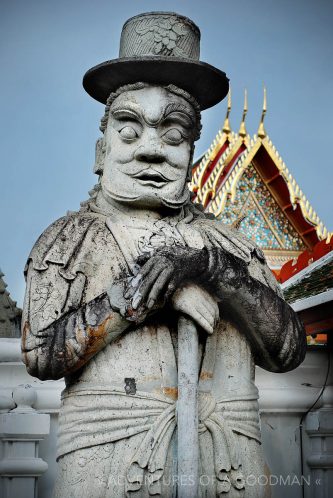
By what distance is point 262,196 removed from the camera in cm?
1923

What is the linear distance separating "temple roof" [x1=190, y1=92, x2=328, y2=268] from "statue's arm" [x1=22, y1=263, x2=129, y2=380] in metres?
13.7

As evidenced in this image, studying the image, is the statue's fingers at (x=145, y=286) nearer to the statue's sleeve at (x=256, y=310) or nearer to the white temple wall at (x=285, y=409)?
the statue's sleeve at (x=256, y=310)

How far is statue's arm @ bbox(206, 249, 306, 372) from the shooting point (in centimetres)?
394

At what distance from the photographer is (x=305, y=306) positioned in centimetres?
574

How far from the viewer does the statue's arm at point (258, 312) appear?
3.94 metres

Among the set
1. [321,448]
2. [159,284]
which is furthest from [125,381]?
[321,448]

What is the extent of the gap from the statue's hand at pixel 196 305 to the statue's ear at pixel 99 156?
92cm

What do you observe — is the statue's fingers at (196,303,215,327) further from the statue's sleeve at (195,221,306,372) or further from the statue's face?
the statue's face

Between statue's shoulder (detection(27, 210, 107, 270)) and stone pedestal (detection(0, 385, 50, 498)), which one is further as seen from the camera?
stone pedestal (detection(0, 385, 50, 498))

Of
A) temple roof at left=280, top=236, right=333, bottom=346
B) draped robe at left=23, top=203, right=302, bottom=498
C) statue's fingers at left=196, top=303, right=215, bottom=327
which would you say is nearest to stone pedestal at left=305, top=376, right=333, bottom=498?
temple roof at left=280, top=236, right=333, bottom=346

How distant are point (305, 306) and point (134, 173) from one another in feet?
6.42

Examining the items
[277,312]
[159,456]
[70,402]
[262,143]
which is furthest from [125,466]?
[262,143]

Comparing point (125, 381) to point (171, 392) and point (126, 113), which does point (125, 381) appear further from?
point (126, 113)

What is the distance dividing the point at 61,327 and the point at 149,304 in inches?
15.5
